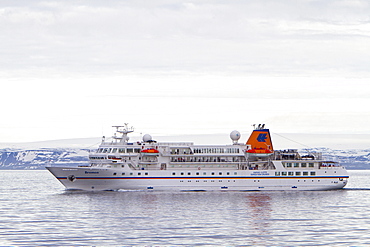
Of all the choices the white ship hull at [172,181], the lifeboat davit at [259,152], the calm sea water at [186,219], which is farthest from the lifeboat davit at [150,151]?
the lifeboat davit at [259,152]

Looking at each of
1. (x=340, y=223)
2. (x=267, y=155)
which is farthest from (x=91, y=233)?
(x=267, y=155)

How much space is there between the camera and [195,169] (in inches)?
3420

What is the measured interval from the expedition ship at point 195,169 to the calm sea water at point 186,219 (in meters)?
3.26

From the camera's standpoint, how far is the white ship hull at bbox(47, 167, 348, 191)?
8569 cm

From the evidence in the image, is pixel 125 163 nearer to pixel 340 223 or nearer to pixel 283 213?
pixel 283 213

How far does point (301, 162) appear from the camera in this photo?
89000mm

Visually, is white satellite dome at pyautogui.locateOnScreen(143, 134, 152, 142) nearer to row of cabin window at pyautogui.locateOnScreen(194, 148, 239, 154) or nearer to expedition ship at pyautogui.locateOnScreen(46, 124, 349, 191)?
expedition ship at pyautogui.locateOnScreen(46, 124, 349, 191)

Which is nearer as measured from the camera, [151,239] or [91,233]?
[151,239]

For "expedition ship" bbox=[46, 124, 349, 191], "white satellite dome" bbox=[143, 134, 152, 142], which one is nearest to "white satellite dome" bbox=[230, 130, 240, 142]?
"expedition ship" bbox=[46, 124, 349, 191]

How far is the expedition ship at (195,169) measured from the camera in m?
85.9

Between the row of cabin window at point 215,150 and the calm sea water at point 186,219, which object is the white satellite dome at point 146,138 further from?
the calm sea water at point 186,219

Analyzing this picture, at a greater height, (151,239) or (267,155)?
(267,155)

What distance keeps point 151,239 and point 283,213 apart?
67.6ft

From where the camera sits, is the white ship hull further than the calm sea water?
Yes
